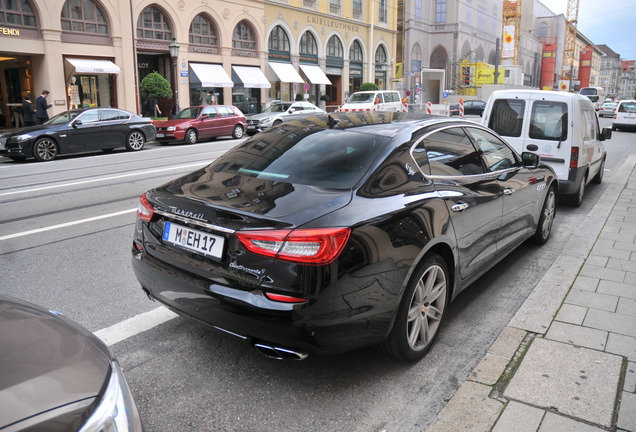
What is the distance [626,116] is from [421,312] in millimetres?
28686

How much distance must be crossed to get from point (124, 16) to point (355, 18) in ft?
75.1

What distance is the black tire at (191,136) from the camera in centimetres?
2038

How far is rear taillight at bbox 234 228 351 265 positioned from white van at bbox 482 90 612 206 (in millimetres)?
6459

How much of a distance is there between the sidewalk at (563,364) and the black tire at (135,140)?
50.9 ft

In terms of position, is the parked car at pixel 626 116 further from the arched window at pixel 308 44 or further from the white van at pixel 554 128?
the white van at pixel 554 128

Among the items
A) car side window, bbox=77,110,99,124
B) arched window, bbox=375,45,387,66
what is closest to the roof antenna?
car side window, bbox=77,110,99,124

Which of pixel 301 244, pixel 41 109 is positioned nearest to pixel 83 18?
pixel 41 109

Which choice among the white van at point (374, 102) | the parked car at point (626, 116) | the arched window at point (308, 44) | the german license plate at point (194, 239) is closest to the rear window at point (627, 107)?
the parked car at point (626, 116)

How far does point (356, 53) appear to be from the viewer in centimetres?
4497

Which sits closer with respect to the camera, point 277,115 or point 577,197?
point 577,197

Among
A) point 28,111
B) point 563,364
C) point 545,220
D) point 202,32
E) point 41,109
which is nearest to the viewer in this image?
point 563,364

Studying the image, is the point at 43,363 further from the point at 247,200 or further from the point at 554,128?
the point at 554,128

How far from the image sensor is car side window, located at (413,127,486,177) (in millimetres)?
3836

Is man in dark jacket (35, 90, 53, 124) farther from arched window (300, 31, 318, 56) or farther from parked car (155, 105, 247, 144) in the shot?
arched window (300, 31, 318, 56)
